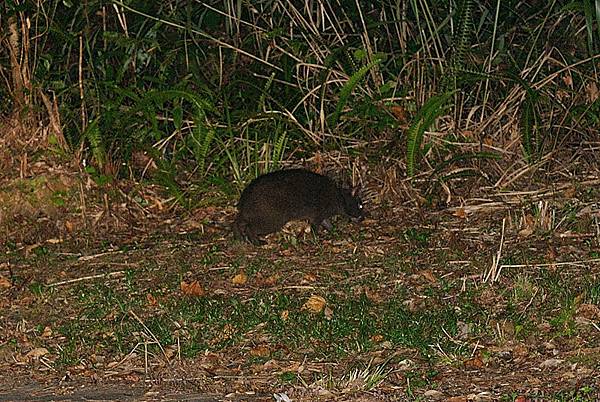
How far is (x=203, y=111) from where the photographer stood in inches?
330

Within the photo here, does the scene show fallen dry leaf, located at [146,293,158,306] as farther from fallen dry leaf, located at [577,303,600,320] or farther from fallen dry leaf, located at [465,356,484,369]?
fallen dry leaf, located at [577,303,600,320]

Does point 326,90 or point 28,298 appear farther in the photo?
point 326,90

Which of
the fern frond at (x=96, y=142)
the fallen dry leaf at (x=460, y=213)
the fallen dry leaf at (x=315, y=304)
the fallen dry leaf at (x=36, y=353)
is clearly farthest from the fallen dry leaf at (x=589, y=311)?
the fern frond at (x=96, y=142)

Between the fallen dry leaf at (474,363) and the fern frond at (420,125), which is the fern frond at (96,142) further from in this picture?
the fallen dry leaf at (474,363)

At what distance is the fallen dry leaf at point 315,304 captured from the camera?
633 cm

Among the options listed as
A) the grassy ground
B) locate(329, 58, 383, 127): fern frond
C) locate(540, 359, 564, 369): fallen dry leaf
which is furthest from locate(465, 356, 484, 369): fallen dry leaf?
locate(329, 58, 383, 127): fern frond

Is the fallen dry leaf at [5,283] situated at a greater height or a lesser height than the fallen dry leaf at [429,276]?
greater

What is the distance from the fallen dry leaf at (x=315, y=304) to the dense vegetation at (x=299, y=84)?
194cm

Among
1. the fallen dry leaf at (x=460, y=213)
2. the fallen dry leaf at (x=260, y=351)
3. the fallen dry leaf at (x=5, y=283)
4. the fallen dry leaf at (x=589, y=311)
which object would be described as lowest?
the fallen dry leaf at (x=460, y=213)

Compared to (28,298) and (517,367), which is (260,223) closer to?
(28,298)

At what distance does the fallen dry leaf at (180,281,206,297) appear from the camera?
6.73 meters

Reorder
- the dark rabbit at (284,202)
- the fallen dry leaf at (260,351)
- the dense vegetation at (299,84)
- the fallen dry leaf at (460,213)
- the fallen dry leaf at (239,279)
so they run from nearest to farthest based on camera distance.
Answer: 1. the fallen dry leaf at (260,351)
2. the fallen dry leaf at (239,279)
3. the dark rabbit at (284,202)
4. the fallen dry leaf at (460,213)
5. the dense vegetation at (299,84)

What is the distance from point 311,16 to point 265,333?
3.59m

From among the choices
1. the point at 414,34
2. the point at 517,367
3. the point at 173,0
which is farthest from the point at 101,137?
the point at 517,367
